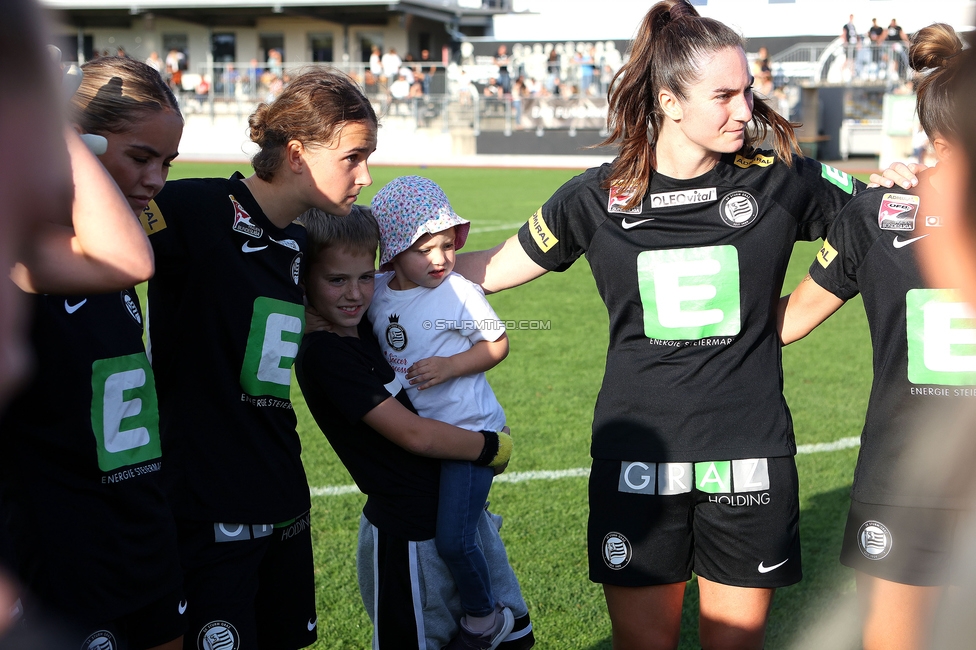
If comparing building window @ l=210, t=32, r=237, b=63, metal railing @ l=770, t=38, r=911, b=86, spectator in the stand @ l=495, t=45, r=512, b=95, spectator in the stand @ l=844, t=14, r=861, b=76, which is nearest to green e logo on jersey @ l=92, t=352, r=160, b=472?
metal railing @ l=770, t=38, r=911, b=86

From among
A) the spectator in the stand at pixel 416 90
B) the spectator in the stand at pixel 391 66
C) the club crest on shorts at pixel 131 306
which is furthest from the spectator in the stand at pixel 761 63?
the club crest on shorts at pixel 131 306

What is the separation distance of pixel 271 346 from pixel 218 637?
75cm

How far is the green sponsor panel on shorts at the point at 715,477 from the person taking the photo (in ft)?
8.39

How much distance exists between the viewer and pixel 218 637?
2.42 meters

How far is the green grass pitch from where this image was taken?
366 cm

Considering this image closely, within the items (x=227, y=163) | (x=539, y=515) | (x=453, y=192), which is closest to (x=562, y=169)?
(x=453, y=192)

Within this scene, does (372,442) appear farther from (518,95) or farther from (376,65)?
(376,65)

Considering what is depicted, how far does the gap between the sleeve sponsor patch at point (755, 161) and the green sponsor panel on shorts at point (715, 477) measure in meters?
0.82

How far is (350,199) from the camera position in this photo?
255 cm

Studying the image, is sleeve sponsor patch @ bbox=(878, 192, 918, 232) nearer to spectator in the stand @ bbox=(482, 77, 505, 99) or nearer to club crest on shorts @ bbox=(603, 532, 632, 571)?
club crest on shorts @ bbox=(603, 532, 632, 571)

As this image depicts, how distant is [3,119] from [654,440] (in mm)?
2157

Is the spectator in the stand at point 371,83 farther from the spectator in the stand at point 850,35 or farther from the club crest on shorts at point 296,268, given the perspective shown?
the club crest on shorts at point 296,268

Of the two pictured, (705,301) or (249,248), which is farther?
(705,301)

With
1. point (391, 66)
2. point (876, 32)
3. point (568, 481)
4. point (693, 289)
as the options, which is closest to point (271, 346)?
point (693, 289)
